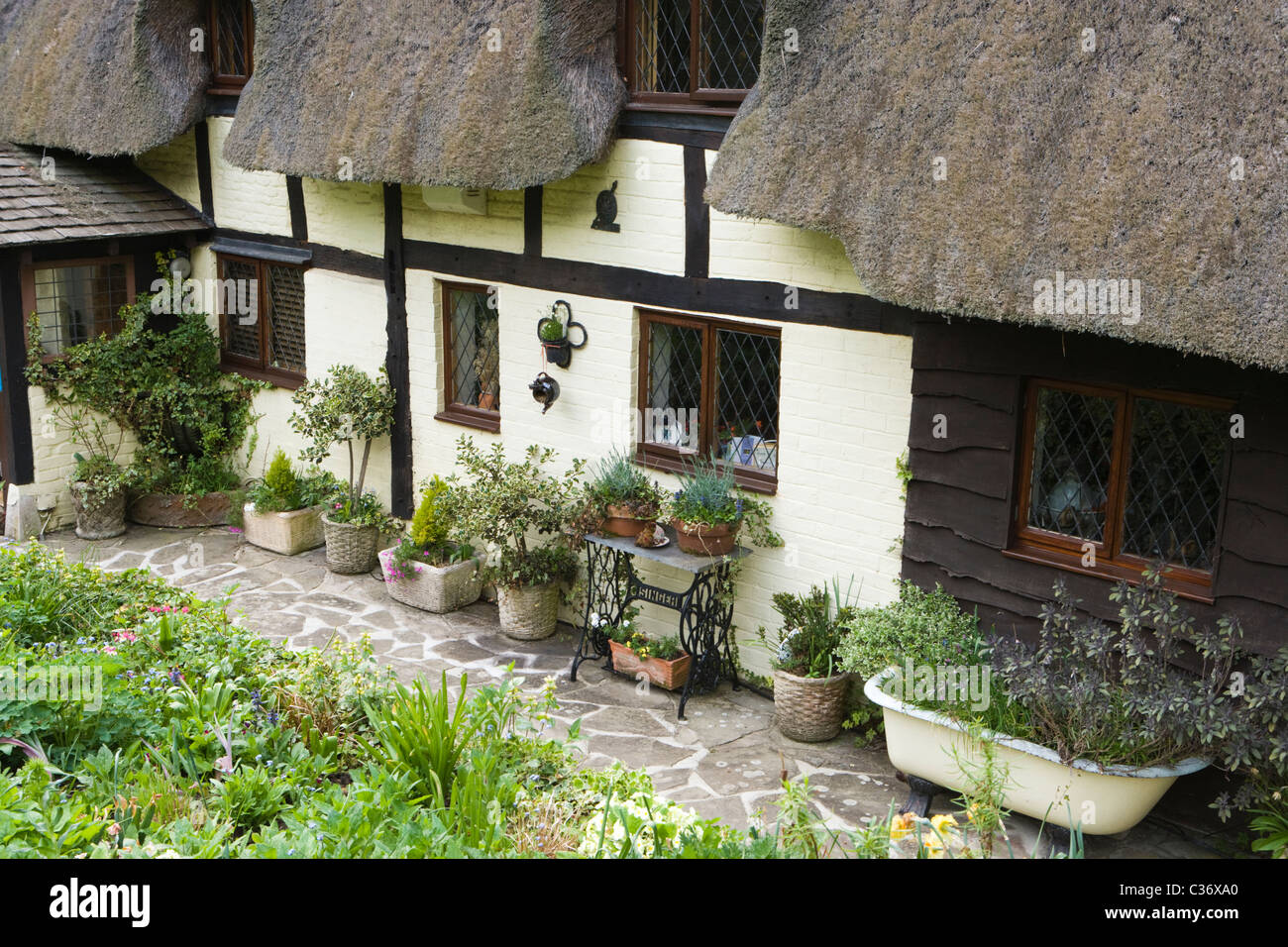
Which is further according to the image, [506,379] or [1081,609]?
[506,379]

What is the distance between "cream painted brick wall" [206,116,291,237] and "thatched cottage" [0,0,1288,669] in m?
0.03

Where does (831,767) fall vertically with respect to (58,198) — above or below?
below

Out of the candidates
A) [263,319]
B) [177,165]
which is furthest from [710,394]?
[177,165]

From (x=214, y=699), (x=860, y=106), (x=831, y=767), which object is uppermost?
(x=860, y=106)

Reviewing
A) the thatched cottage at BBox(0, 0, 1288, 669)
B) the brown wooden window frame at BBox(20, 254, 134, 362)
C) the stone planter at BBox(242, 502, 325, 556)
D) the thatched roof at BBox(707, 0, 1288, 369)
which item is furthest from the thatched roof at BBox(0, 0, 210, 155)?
the thatched roof at BBox(707, 0, 1288, 369)

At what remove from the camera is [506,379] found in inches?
356

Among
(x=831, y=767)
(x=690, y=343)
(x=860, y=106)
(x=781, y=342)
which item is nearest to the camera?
(x=860, y=106)

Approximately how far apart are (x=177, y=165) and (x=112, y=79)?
94 centimetres

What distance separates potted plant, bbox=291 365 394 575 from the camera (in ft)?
31.6

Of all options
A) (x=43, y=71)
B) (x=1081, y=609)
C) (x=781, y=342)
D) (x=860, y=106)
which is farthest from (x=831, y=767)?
(x=43, y=71)

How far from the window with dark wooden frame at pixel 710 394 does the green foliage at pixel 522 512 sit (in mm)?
682

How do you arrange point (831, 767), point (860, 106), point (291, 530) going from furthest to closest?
point (291, 530) → point (831, 767) → point (860, 106)

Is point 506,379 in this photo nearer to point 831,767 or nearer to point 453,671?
point 453,671

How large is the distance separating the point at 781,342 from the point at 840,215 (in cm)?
122
